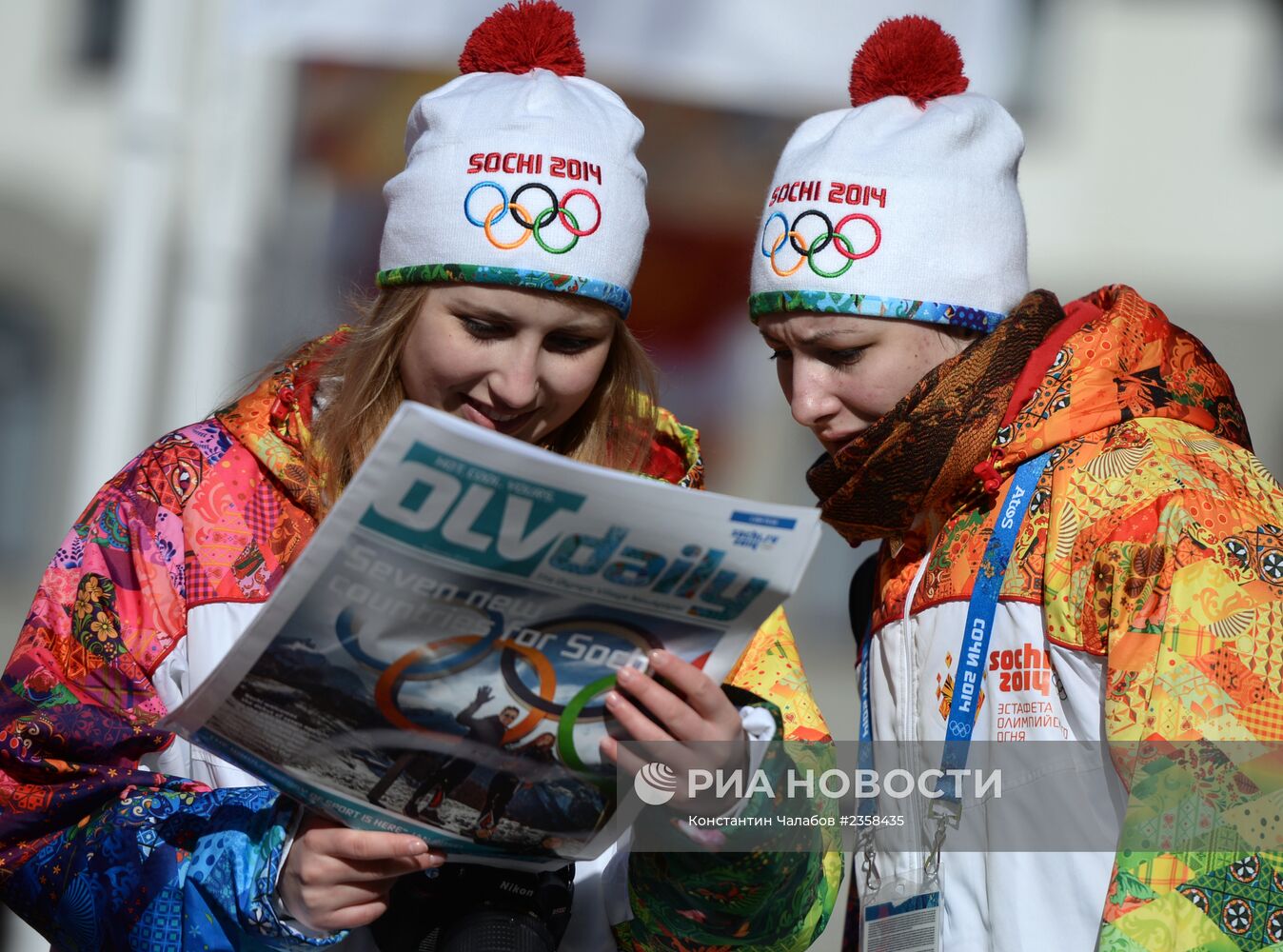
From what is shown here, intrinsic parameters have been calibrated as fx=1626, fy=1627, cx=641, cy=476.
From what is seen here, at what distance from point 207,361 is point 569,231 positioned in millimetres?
2538

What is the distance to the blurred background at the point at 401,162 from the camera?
409 cm

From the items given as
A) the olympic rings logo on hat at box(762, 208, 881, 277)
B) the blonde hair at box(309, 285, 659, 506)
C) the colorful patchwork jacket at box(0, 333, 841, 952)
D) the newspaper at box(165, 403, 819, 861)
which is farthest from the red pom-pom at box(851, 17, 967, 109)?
the newspaper at box(165, 403, 819, 861)

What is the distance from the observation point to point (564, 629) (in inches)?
63.1

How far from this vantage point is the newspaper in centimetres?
151

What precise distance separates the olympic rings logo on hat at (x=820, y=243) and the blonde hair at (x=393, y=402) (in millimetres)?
251

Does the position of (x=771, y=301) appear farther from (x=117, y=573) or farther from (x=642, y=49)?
(x=642, y=49)

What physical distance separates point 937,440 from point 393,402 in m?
0.75

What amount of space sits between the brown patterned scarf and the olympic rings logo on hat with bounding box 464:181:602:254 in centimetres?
49

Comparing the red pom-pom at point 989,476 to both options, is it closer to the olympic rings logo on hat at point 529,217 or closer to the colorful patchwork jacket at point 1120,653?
the colorful patchwork jacket at point 1120,653

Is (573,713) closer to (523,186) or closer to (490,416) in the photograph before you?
(490,416)

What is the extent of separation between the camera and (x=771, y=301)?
2.38 meters

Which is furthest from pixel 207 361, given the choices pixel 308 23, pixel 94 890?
pixel 94 890

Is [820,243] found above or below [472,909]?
above

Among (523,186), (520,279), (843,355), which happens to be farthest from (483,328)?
(843,355)
